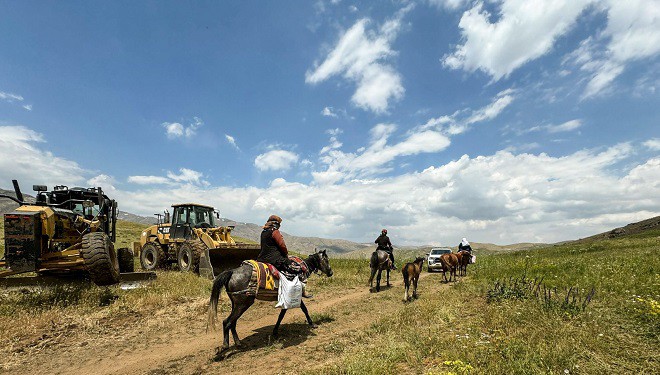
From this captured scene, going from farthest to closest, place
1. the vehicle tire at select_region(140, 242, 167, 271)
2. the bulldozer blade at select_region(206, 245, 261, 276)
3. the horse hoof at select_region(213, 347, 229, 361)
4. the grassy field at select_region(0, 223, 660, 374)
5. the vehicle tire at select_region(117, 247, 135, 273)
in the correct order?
the vehicle tire at select_region(140, 242, 167, 271) < the vehicle tire at select_region(117, 247, 135, 273) < the bulldozer blade at select_region(206, 245, 261, 276) < the horse hoof at select_region(213, 347, 229, 361) < the grassy field at select_region(0, 223, 660, 374)

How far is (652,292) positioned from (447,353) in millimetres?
6903

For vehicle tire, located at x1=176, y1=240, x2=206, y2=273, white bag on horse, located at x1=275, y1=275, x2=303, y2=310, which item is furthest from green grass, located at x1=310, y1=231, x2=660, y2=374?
vehicle tire, located at x1=176, y1=240, x2=206, y2=273

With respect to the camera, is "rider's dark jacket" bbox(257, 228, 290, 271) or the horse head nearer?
"rider's dark jacket" bbox(257, 228, 290, 271)

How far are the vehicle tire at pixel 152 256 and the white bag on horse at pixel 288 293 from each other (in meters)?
13.7

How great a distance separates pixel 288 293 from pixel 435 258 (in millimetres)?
17604

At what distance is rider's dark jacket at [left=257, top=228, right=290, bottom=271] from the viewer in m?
8.48

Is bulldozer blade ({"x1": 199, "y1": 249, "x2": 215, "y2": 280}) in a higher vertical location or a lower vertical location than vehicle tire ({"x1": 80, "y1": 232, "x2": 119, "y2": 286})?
lower

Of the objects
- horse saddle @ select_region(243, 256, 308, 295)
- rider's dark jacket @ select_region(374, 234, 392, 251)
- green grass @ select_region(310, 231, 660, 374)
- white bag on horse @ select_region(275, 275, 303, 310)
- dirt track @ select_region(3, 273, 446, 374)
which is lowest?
dirt track @ select_region(3, 273, 446, 374)

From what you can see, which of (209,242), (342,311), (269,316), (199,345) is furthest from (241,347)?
(209,242)

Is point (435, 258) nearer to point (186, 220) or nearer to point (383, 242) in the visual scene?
point (383, 242)

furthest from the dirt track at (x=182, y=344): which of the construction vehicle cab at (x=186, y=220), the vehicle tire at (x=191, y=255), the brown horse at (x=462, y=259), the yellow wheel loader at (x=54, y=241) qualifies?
the brown horse at (x=462, y=259)

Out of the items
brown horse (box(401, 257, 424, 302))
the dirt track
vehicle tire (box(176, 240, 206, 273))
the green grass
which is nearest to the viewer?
the green grass

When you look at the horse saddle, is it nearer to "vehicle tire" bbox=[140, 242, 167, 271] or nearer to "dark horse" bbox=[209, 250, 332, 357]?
"dark horse" bbox=[209, 250, 332, 357]

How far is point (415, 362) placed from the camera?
5.48m
